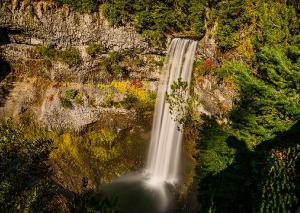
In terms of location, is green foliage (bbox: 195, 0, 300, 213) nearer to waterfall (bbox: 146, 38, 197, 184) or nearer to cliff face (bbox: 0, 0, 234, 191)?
waterfall (bbox: 146, 38, 197, 184)

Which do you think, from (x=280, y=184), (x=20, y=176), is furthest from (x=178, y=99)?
(x=20, y=176)

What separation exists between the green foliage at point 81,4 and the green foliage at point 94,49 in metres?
2.71

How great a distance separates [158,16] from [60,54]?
8517mm

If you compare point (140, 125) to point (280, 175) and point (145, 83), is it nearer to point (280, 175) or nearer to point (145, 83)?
point (145, 83)

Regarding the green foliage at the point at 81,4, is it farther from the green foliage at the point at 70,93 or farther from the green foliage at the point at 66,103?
the green foliage at the point at 66,103

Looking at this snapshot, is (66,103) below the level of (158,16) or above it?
below

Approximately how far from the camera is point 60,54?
83.8 ft

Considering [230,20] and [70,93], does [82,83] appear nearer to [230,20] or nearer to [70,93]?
[70,93]

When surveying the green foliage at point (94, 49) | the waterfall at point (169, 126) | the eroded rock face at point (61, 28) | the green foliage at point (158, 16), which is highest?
the green foliage at point (158, 16)

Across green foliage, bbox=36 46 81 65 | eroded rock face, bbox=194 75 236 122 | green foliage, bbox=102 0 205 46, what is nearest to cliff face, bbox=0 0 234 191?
green foliage, bbox=36 46 81 65

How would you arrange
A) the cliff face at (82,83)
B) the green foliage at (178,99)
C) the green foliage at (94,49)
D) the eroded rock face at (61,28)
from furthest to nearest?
the green foliage at (94,49) → the cliff face at (82,83) → the eroded rock face at (61,28) → the green foliage at (178,99)

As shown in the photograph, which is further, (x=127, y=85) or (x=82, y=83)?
(x=127, y=85)


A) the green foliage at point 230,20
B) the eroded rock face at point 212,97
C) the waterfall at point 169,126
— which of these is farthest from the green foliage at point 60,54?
the green foliage at point 230,20

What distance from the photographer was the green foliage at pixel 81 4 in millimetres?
23766
